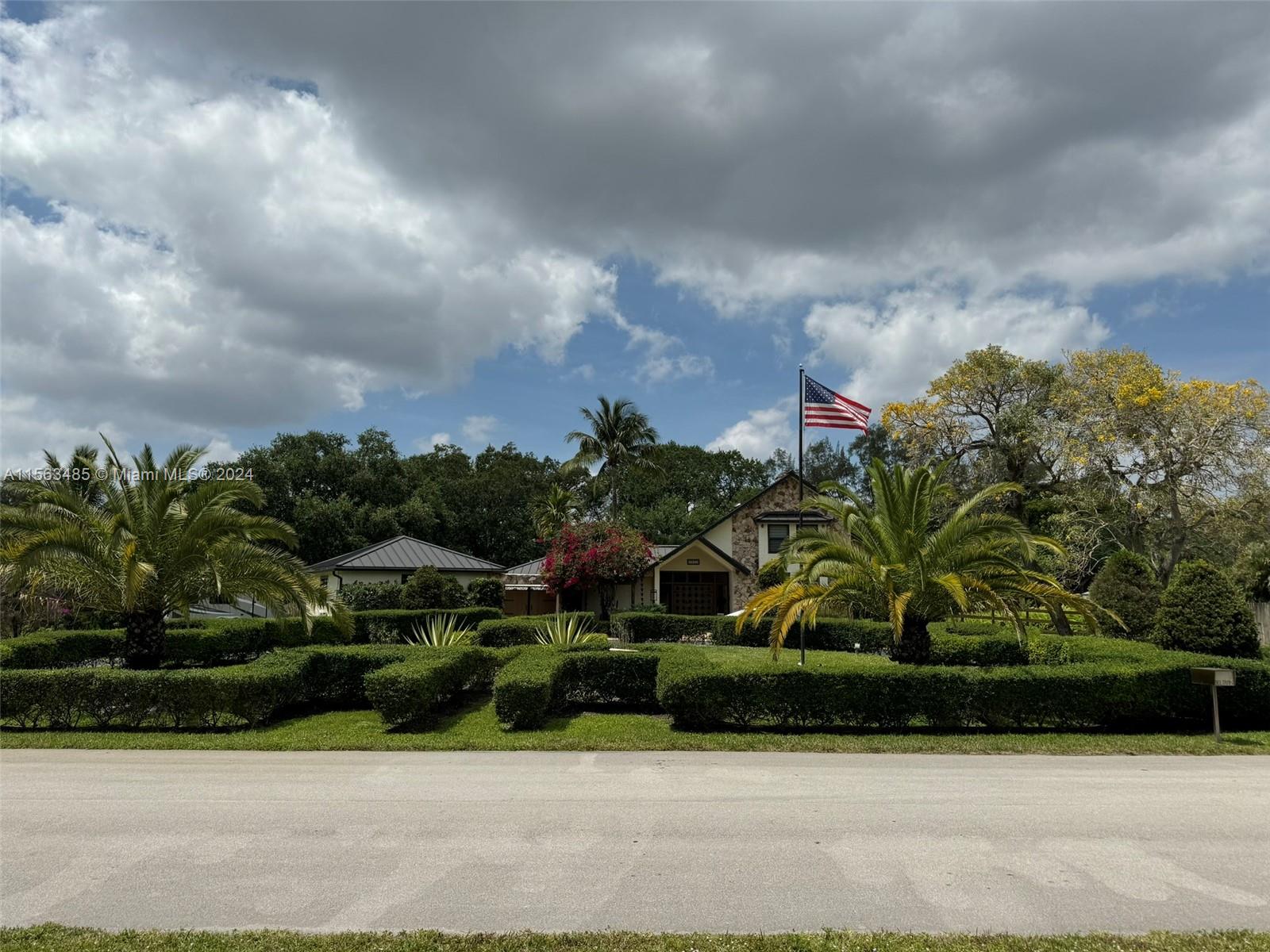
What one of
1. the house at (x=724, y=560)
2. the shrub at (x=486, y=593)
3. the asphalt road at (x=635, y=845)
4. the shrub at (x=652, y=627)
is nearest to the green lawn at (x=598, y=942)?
the asphalt road at (x=635, y=845)

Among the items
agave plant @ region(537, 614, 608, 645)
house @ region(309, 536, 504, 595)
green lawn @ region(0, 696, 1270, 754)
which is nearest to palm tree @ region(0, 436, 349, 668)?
green lawn @ region(0, 696, 1270, 754)

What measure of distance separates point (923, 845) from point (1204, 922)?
1.90 meters

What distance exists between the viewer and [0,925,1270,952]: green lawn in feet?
14.7

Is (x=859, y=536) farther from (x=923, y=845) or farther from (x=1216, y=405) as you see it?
(x=1216, y=405)

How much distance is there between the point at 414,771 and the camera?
29.2 feet

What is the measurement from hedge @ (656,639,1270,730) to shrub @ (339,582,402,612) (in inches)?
958

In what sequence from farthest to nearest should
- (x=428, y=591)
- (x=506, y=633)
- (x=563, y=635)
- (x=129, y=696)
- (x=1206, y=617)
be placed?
(x=428, y=591)
(x=506, y=633)
(x=563, y=635)
(x=1206, y=617)
(x=129, y=696)

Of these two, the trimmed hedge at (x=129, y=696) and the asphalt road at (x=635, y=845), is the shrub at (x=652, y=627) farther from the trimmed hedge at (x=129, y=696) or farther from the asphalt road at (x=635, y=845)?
the asphalt road at (x=635, y=845)

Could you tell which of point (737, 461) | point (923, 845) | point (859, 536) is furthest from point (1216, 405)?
point (737, 461)

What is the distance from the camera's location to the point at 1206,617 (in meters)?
14.6

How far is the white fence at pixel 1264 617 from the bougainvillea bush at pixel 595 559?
20071 millimetres

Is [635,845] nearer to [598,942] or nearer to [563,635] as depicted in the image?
[598,942]

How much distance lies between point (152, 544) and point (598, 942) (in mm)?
12697

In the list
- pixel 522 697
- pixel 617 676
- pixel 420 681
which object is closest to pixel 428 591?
pixel 617 676
